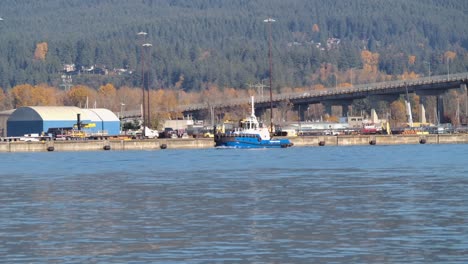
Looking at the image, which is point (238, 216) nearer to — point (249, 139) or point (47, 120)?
point (249, 139)

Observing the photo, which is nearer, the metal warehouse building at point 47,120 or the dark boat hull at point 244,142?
the dark boat hull at point 244,142

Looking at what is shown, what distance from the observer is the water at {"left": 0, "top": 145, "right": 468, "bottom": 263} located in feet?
127

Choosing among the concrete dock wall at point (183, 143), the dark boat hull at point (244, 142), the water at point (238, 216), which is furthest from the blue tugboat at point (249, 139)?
the water at point (238, 216)

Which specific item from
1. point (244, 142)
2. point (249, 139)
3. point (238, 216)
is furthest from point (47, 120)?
point (238, 216)

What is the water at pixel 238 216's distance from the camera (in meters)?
38.6

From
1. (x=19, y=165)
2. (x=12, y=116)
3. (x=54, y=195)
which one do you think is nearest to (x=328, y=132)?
(x=12, y=116)

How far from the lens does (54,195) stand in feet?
205

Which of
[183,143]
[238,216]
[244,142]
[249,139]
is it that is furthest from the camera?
[183,143]

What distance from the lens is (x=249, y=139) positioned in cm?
14075

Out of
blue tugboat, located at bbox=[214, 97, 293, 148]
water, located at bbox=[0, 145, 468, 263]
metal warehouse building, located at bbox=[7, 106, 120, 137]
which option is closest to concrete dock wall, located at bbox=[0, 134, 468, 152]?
blue tugboat, located at bbox=[214, 97, 293, 148]

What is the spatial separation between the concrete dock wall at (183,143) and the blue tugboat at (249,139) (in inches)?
261

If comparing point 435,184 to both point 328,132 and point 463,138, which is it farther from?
point 328,132

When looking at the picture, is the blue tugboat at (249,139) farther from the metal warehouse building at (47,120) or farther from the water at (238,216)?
the water at (238,216)

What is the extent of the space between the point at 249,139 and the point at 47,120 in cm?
4788
